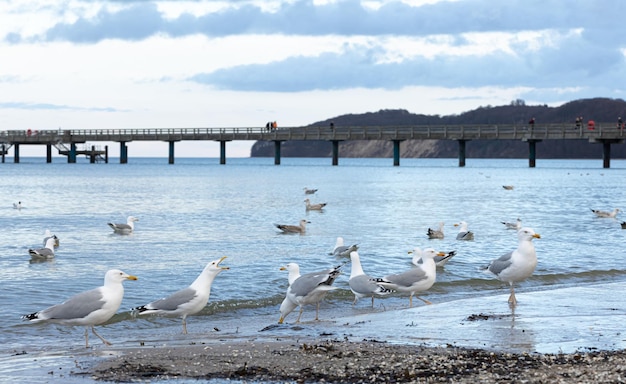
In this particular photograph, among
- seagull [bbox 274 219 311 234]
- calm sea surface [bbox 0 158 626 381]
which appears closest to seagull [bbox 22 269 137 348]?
calm sea surface [bbox 0 158 626 381]

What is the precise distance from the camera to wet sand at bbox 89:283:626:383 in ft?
26.3

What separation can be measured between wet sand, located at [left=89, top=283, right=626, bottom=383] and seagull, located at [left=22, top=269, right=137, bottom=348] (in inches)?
23.0

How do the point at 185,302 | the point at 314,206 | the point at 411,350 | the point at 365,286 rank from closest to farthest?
the point at 411,350 < the point at 185,302 < the point at 365,286 < the point at 314,206

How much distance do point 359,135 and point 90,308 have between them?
73.7m

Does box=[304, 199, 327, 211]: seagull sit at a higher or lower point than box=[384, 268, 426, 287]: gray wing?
lower

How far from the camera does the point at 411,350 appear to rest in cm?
916

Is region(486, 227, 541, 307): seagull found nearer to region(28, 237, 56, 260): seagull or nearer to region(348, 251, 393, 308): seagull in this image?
region(348, 251, 393, 308): seagull

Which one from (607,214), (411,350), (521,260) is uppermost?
(521,260)

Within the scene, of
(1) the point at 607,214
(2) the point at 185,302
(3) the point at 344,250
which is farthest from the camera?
(1) the point at 607,214

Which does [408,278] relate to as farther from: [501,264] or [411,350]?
[411,350]

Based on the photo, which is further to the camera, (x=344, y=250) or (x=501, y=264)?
(x=344, y=250)

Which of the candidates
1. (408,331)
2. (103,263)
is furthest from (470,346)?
(103,263)

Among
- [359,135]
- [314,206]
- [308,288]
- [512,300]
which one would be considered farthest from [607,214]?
[359,135]

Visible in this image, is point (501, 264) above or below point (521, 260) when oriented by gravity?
below
